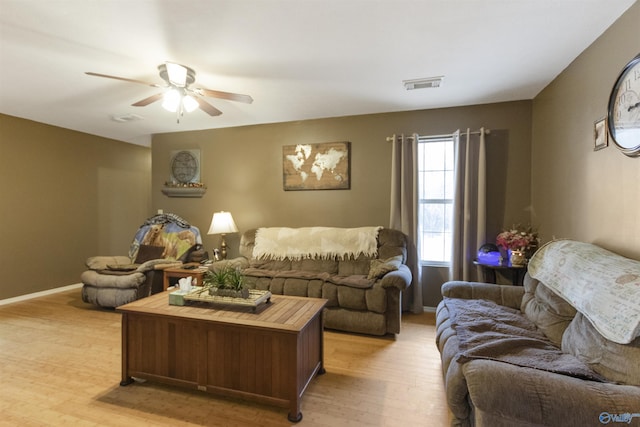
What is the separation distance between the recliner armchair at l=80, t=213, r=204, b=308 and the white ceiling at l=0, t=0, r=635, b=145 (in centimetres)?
178

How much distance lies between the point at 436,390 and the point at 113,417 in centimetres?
208

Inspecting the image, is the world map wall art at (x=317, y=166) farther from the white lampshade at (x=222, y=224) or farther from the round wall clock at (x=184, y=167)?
the round wall clock at (x=184, y=167)

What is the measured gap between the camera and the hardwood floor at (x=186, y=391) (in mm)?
1832

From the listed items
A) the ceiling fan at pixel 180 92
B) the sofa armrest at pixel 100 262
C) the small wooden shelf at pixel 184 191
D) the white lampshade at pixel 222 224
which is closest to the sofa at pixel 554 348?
the ceiling fan at pixel 180 92

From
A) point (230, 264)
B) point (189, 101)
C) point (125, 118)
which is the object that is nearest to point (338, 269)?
point (230, 264)

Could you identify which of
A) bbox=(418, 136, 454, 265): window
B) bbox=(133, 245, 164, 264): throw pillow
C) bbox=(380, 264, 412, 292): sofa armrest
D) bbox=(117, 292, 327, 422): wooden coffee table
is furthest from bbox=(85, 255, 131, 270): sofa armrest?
bbox=(418, 136, 454, 265): window

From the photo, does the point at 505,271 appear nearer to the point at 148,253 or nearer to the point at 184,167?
the point at 148,253

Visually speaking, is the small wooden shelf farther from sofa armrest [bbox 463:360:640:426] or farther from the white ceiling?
sofa armrest [bbox 463:360:640:426]

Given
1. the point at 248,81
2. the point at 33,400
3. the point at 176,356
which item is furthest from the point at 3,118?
the point at 176,356

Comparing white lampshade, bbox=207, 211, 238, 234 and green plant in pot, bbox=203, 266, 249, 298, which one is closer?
green plant in pot, bbox=203, 266, 249, 298

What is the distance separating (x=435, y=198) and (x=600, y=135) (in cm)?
182

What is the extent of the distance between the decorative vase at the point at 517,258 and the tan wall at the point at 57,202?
6.05 m

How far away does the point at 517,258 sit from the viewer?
3035 mm

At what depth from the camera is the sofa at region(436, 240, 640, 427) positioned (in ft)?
3.68
